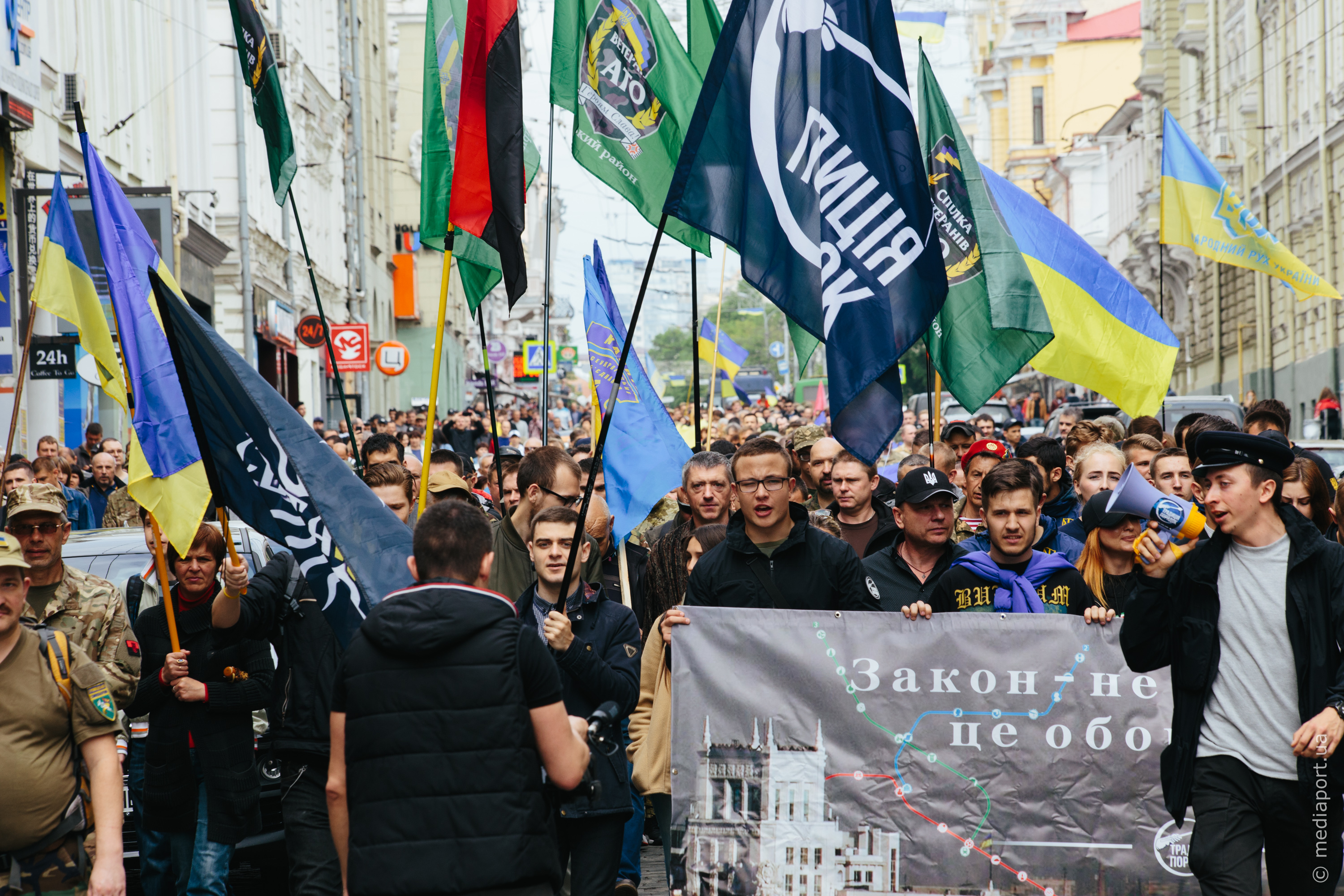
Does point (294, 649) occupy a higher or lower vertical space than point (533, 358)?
lower

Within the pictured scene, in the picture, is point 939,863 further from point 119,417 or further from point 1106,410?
point 119,417

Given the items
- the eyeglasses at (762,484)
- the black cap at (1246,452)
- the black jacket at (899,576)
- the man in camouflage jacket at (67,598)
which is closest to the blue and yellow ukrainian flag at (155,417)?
the man in camouflage jacket at (67,598)

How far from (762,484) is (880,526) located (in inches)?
80.8

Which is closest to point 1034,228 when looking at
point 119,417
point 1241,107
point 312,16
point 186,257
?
point 119,417

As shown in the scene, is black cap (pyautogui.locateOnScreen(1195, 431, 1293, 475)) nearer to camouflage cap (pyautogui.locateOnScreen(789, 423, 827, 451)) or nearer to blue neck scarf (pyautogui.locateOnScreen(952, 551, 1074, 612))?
blue neck scarf (pyautogui.locateOnScreen(952, 551, 1074, 612))

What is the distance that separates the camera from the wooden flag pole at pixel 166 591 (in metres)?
6.15

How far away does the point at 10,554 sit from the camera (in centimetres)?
451

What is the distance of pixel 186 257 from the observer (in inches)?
1043

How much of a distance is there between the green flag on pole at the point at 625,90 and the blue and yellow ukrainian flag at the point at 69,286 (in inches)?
107

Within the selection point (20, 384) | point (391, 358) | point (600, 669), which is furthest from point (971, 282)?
point (391, 358)

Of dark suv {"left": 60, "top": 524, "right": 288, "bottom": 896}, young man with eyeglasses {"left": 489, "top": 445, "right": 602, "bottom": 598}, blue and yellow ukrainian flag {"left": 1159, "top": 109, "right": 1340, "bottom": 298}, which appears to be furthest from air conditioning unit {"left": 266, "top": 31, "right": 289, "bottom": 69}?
young man with eyeglasses {"left": 489, "top": 445, "right": 602, "bottom": 598}

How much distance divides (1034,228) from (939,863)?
17.3 ft

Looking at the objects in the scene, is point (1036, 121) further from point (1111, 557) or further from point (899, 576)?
point (899, 576)

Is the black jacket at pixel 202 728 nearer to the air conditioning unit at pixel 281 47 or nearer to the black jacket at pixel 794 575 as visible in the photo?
the black jacket at pixel 794 575
